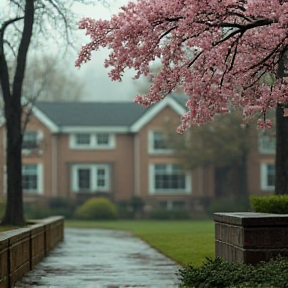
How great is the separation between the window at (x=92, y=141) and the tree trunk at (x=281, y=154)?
40708 millimetres

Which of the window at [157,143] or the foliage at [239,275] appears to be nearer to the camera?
the foliage at [239,275]

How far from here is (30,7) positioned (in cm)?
2519

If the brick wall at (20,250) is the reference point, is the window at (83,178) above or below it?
above

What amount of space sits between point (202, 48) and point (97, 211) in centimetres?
4510

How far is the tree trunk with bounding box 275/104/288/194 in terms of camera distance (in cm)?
2308

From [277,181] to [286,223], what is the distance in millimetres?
8556

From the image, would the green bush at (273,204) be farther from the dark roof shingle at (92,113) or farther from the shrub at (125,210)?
the dark roof shingle at (92,113)

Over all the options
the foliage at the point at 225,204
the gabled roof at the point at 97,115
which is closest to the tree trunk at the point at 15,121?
the foliage at the point at 225,204

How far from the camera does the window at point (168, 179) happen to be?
63562 mm

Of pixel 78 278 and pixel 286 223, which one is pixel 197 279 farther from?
pixel 78 278

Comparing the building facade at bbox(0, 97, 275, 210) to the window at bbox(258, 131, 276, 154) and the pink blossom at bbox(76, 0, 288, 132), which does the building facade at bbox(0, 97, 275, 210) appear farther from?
the pink blossom at bbox(76, 0, 288, 132)

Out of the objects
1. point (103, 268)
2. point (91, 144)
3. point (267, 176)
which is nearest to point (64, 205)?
point (91, 144)

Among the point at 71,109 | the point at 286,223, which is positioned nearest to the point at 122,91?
the point at 71,109

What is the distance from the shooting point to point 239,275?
42.5ft
